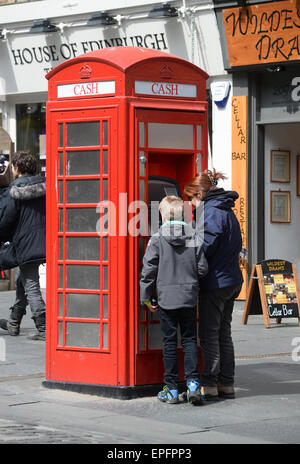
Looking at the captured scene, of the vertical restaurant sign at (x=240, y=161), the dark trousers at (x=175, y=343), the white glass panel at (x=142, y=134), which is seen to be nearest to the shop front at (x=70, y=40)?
the vertical restaurant sign at (x=240, y=161)

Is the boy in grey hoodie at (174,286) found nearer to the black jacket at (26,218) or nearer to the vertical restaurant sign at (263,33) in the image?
the black jacket at (26,218)

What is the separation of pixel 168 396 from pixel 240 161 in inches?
313

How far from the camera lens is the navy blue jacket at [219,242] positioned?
8102 mm

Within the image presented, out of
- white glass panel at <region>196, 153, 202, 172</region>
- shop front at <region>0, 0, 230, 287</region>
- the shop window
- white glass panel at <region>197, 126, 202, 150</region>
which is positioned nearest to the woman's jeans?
white glass panel at <region>196, 153, 202, 172</region>

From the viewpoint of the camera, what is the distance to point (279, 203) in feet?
52.1

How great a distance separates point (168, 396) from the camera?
8047 millimetres

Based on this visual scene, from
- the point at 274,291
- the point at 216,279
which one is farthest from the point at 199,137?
the point at 274,291

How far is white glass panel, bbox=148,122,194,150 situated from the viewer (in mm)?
8352

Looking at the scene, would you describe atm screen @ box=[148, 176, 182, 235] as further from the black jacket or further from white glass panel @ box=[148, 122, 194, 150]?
the black jacket

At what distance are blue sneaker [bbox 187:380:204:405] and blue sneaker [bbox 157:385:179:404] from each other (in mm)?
104

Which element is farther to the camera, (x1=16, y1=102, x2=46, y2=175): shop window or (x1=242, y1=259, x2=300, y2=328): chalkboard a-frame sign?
(x1=16, y1=102, x2=46, y2=175): shop window

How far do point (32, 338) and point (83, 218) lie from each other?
3.40 metres

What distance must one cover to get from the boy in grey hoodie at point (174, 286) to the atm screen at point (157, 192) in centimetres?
28

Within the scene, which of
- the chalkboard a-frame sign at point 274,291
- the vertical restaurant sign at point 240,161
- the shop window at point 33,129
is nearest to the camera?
the chalkboard a-frame sign at point 274,291
